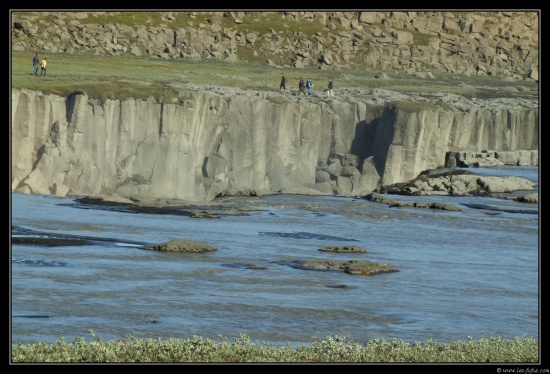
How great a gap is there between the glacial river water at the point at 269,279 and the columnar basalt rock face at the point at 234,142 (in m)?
5.20

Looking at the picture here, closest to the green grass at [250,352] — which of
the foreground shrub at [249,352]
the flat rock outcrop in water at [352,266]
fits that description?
the foreground shrub at [249,352]

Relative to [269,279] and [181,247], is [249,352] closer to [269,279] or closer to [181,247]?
[269,279]

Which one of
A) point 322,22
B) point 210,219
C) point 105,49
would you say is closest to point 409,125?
point 210,219

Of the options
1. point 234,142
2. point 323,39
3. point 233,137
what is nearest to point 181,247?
point 234,142

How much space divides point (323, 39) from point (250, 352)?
75392 mm

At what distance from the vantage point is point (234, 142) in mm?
54125

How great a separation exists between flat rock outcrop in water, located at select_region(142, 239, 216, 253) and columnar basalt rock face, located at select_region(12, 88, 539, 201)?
41.5 feet

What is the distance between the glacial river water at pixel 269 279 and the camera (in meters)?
23.0

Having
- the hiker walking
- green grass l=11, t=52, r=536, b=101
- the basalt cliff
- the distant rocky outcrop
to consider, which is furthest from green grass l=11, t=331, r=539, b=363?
the distant rocky outcrop

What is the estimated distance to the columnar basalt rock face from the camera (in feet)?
152

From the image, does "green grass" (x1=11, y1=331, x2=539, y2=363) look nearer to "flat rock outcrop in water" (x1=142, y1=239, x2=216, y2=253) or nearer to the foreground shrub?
the foreground shrub

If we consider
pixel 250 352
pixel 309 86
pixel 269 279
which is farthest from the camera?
pixel 309 86

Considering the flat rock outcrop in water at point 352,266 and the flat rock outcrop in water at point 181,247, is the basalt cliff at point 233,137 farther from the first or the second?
the flat rock outcrop in water at point 352,266
